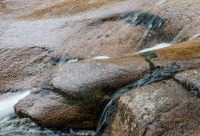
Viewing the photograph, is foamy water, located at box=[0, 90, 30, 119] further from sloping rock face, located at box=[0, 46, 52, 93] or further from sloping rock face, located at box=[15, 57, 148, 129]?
sloping rock face, located at box=[15, 57, 148, 129]

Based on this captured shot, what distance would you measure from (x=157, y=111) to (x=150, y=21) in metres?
4.29

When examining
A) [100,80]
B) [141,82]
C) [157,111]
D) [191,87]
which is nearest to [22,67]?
[100,80]

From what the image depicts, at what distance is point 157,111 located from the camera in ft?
11.3

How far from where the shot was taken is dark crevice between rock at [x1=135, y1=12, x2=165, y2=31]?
23.3 ft

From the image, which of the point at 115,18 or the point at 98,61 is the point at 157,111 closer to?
the point at 98,61

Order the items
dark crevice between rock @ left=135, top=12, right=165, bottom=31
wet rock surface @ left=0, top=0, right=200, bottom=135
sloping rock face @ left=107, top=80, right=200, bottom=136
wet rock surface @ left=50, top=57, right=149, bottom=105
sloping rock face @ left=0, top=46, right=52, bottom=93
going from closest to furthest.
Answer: sloping rock face @ left=107, top=80, right=200, bottom=136, wet rock surface @ left=0, top=0, right=200, bottom=135, wet rock surface @ left=50, top=57, right=149, bottom=105, sloping rock face @ left=0, top=46, right=52, bottom=93, dark crevice between rock @ left=135, top=12, right=165, bottom=31

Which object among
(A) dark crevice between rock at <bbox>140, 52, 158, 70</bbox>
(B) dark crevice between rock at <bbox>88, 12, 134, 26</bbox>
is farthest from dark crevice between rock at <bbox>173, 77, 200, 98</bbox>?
(B) dark crevice between rock at <bbox>88, 12, 134, 26</bbox>

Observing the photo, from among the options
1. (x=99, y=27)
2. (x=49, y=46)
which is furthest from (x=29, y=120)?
(x=99, y=27)

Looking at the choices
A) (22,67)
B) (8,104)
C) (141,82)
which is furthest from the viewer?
(22,67)

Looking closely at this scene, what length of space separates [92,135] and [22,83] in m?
2.86

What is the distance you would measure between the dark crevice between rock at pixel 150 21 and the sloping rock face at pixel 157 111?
352 cm

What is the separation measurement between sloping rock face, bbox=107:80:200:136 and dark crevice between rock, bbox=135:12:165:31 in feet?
11.5

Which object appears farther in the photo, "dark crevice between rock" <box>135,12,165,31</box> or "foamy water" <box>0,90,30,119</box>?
"dark crevice between rock" <box>135,12,165,31</box>

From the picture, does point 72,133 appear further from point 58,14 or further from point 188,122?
point 58,14
